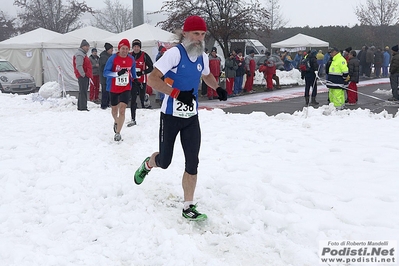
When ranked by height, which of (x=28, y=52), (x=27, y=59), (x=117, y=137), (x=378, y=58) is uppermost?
(x=28, y=52)

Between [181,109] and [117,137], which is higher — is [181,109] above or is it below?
above

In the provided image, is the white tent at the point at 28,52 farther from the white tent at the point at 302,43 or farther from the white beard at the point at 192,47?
the white beard at the point at 192,47

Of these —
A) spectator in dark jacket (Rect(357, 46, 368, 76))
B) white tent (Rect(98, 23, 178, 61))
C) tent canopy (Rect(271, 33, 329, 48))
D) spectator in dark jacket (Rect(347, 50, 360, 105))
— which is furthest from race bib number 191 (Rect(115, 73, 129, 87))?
tent canopy (Rect(271, 33, 329, 48))

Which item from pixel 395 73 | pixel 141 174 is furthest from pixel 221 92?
pixel 395 73

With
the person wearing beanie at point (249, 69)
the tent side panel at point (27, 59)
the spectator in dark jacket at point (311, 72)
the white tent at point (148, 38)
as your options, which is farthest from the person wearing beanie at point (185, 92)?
the tent side panel at point (27, 59)

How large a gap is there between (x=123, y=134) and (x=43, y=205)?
432cm

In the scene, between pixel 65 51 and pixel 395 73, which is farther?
pixel 65 51

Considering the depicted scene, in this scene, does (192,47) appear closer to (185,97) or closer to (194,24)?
(194,24)

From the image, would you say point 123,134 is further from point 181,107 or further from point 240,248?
point 240,248

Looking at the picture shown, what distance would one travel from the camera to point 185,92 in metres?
4.25

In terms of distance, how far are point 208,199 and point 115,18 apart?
65.5 m

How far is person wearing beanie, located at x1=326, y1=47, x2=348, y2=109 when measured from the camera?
12477 millimetres

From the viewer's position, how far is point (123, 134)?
9.09 m

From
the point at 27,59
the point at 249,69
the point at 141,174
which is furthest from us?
the point at 27,59
